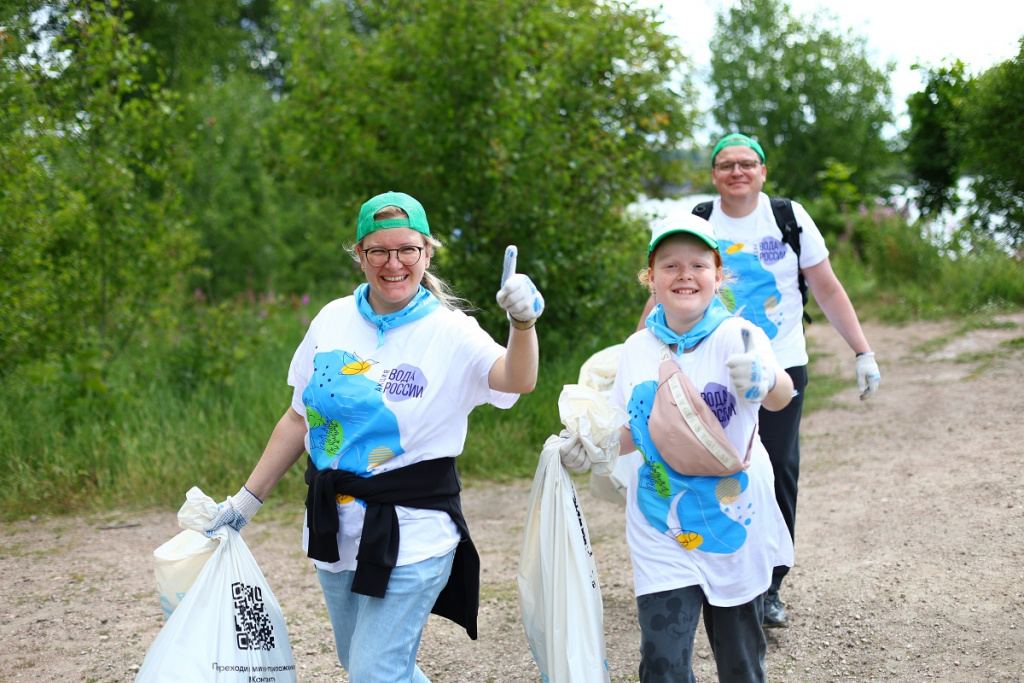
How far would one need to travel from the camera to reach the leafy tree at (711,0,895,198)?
61.5 ft

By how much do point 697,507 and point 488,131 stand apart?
4748 millimetres

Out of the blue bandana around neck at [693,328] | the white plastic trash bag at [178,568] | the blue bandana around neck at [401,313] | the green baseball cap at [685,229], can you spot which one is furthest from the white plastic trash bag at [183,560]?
the green baseball cap at [685,229]

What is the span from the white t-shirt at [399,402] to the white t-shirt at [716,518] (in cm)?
48

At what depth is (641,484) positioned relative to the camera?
257 cm

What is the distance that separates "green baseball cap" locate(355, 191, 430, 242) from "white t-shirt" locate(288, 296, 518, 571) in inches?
9.6

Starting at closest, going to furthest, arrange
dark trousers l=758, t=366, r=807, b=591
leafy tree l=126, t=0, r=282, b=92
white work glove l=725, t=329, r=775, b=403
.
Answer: white work glove l=725, t=329, r=775, b=403 < dark trousers l=758, t=366, r=807, b=591 < leafy tree l=126, t=0, r=282, b=92

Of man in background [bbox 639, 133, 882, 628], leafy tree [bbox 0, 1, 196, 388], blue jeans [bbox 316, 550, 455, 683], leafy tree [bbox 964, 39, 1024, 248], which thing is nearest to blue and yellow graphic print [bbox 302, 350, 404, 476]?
blue jeans [bbox 316, 550, 455, 683]

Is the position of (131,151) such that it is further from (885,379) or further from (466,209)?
(885,379)

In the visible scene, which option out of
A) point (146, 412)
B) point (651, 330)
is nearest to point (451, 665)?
point (651, 330)

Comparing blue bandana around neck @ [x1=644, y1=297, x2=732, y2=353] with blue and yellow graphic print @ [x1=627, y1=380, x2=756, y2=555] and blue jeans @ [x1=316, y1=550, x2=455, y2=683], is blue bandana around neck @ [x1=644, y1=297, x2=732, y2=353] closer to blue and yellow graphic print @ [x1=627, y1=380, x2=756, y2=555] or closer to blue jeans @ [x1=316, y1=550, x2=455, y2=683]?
blue and yellow graphic print @ [x1=627, y1=380, x2=756, y2=555]

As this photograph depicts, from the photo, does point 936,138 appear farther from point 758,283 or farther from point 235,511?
point 235,511

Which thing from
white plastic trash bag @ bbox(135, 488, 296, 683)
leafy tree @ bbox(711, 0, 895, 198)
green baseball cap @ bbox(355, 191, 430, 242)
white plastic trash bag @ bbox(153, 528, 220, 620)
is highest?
leafy tree @ bbox(711, 0, 895, 198)

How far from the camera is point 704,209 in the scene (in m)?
3.74

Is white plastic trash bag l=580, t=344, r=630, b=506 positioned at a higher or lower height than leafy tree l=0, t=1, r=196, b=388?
lower
